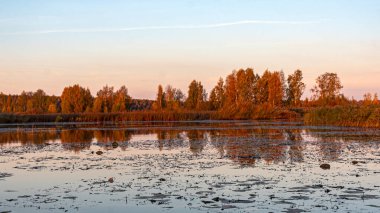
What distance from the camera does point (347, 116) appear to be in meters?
43.9

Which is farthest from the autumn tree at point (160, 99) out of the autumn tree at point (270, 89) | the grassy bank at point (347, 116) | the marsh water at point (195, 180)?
the marsh water at point (195, 180)

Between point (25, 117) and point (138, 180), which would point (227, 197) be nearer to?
point (138, 180)

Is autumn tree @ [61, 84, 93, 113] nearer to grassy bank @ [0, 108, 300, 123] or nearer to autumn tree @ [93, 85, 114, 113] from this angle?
autumn tree @ [93, 85, 114, 113]

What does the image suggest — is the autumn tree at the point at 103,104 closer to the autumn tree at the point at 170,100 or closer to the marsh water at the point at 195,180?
the autumn tree at the point at 170,100

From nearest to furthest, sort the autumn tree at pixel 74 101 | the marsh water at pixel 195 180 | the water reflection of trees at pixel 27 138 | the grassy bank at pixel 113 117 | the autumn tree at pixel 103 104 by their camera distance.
→ the marsh water at pixel 195 180, the water reflection of trees at pixel 27 138, the grassy bank at pixel 113 117, the autumn tree at pixel 103 104, the autumn tree at pixel 74 101

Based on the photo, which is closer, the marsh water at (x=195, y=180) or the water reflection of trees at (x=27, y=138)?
the marsh water at (x=195, y=180)

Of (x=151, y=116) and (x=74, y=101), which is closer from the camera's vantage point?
(x=151, y=116)

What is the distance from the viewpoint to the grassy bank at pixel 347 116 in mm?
40031

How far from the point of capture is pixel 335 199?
11.5 m

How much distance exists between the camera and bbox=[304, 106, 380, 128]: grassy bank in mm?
40031

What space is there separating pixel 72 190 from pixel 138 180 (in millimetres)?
2243

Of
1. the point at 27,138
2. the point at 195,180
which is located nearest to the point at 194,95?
the point at 27,138

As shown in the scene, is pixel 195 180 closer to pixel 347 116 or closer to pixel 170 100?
pixel 347 116

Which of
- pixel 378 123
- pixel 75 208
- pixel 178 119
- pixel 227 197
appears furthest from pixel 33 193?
pixel 178 119
